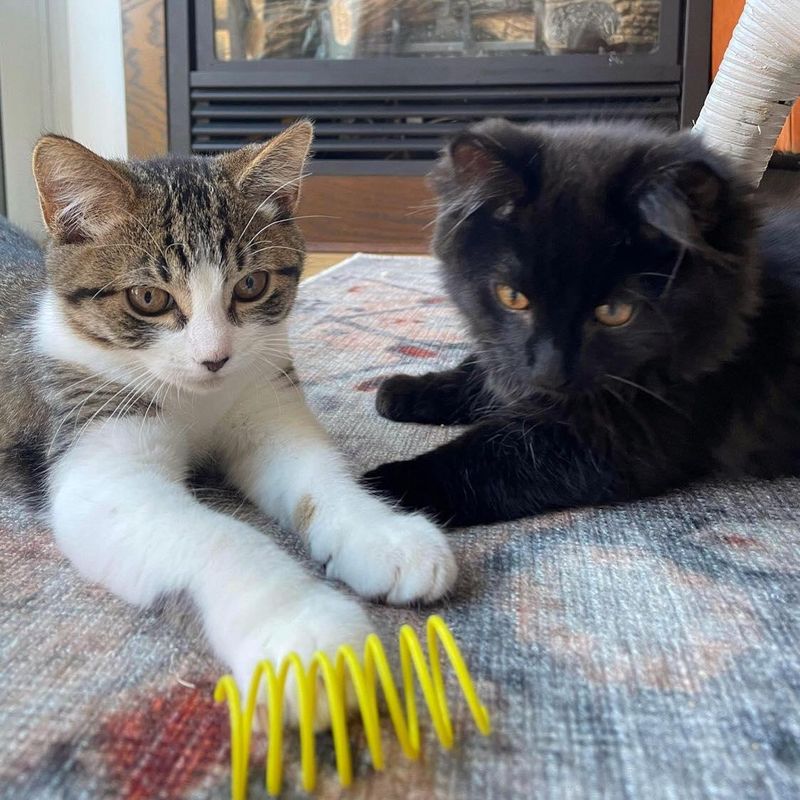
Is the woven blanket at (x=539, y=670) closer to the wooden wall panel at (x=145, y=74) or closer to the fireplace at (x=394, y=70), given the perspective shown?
the fireplace at (x=394, y=70)

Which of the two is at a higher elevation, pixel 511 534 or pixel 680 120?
pixel 680 120

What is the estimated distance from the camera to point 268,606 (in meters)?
0.66

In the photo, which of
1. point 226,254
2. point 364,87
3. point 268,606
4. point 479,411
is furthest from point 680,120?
point 268,606

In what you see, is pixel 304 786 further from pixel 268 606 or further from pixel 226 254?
pixel 226 254

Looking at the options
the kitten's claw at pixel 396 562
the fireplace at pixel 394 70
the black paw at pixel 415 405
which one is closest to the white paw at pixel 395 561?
the kitten's claw at pixel 396 562

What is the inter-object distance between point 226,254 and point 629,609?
0.60m

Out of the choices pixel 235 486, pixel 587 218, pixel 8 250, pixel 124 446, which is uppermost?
pixel 587 218

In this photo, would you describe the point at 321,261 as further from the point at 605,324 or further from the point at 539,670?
the point at 539,670

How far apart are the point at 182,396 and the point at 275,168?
1.08ft

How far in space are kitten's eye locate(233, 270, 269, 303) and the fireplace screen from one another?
9.79 ft

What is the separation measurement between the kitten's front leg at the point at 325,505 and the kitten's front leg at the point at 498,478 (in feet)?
0.30

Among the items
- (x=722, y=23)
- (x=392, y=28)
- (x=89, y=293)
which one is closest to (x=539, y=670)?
(x=89, y=293)

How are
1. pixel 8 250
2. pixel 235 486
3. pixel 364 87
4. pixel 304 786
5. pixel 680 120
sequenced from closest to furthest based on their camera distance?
pixel 304 786
pixel 235 486
pixel 8 250
pixel 680 120
pixel 364 87

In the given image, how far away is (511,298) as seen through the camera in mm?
1049
